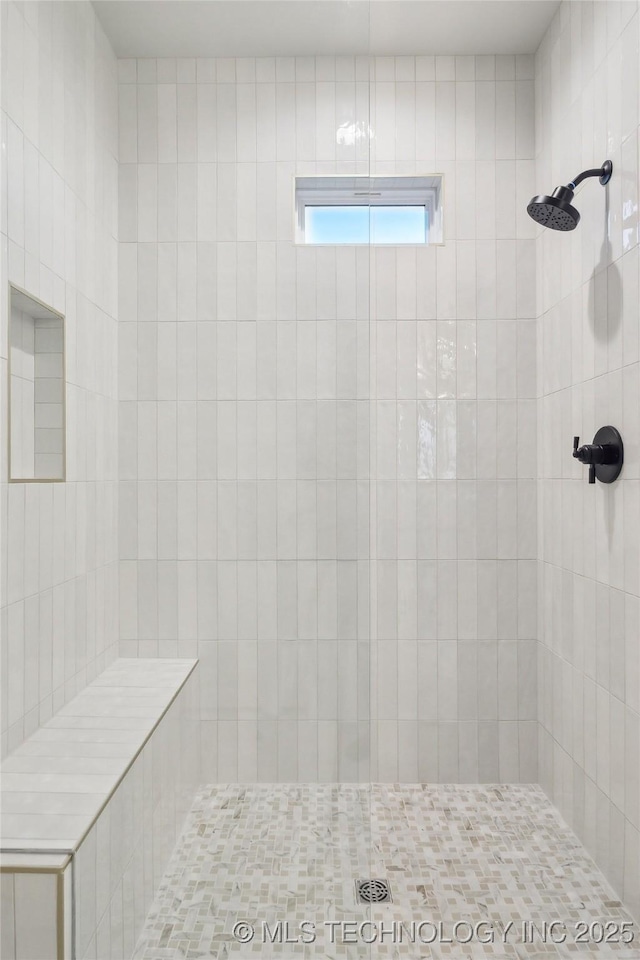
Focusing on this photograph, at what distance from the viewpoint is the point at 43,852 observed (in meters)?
0.66

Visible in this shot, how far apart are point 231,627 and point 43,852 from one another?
1.01ft

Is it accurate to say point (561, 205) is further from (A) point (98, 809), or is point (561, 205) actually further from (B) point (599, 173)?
(A) point (98, 809)

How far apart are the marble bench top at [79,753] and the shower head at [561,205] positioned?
132cm

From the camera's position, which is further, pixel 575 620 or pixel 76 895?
pixel 575 620

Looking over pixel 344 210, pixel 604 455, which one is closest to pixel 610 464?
pixel 604 455

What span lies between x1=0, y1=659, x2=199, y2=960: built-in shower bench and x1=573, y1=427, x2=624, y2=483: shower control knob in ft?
3.71

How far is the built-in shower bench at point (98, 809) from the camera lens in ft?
2.04

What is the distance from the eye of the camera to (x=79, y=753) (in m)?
0.65

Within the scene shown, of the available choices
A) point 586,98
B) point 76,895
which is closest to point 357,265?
point 76,895

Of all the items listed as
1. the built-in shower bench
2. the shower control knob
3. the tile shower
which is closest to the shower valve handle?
the shower control knob

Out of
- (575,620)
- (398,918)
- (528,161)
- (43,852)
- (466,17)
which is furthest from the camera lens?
(528,161)

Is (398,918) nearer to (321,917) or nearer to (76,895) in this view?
(321,917)

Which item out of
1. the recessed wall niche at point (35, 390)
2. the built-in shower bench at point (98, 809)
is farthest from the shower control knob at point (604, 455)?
the recessed wall niche at point (35, 390)

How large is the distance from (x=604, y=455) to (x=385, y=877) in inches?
44.5
